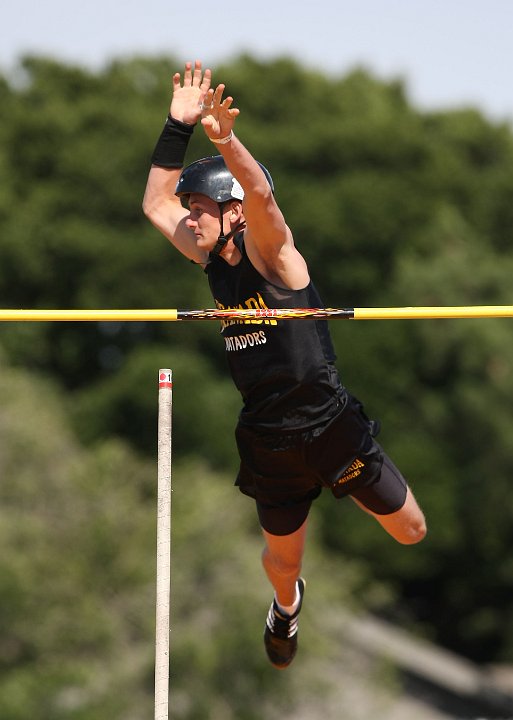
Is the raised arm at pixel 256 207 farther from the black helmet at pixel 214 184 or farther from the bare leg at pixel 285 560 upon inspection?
the bare leg at pixel 285 560

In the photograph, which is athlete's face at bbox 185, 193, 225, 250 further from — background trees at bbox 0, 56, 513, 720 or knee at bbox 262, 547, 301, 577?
background trees at bbox 0, 56, 513, 720

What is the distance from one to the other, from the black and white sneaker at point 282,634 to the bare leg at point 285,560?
10 centimetres

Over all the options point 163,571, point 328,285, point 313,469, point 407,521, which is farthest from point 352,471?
point 328,285

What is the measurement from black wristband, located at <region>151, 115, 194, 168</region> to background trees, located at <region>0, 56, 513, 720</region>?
61.7 ft

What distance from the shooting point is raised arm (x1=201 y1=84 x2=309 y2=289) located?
6.16 meters

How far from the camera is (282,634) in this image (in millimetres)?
8148

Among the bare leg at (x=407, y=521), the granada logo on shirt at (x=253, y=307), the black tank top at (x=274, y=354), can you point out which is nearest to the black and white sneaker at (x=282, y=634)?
the bare leg at (x=407, y=521)

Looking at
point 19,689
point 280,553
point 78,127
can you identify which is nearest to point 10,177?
point 78,127

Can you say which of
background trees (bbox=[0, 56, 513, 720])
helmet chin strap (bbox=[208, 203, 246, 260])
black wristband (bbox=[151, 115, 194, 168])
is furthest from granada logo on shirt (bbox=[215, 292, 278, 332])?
background trees (bbox=[0, 56, 513, 720])

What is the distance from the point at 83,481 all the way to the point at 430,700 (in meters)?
11.8

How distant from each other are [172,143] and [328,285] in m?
29.1

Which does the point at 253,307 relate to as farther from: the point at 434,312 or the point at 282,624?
the point at 282,624

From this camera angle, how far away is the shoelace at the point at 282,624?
8.12 meters

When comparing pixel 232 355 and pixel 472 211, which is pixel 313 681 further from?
pixel 472 211
